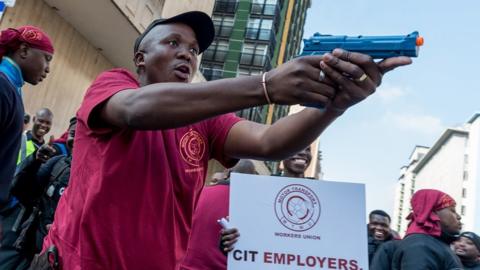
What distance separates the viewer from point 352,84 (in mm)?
1238

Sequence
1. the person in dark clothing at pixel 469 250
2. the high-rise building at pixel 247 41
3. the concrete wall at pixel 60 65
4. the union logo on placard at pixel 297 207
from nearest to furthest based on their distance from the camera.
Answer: the union logo on placard at pixel 297 207
the person in dark clothing at pixel 469 250
the concrete wall at pixel 60 65
the high-rise building at pixel 247 41

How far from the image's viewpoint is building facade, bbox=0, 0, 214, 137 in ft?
31.5

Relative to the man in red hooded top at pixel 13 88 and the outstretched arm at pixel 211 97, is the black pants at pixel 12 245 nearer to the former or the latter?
the man in red hooded top at pixel 13 88

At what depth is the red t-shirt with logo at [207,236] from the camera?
3139 mm

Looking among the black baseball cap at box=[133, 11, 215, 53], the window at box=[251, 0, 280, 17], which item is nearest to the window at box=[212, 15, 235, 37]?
the window at box=[251, 0, 280, 17]

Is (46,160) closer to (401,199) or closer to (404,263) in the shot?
(404,263)

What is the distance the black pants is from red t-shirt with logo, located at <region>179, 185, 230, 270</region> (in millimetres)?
1291

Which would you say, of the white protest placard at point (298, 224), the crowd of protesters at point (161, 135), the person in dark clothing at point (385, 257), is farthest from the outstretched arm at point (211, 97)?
the person in dark clothing at point (385, 257)

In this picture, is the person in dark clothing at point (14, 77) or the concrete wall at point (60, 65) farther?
the concrete wall at point (60, 65)

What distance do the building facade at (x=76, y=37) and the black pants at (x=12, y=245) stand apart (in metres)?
5.80

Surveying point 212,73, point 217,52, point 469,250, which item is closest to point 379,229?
point 469,250

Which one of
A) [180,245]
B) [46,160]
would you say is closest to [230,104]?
[180,245]

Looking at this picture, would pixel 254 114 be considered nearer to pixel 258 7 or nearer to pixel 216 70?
pixel 216 70

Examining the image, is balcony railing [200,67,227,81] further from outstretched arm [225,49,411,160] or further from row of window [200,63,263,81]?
outstretched arm [225,49,411,160]
